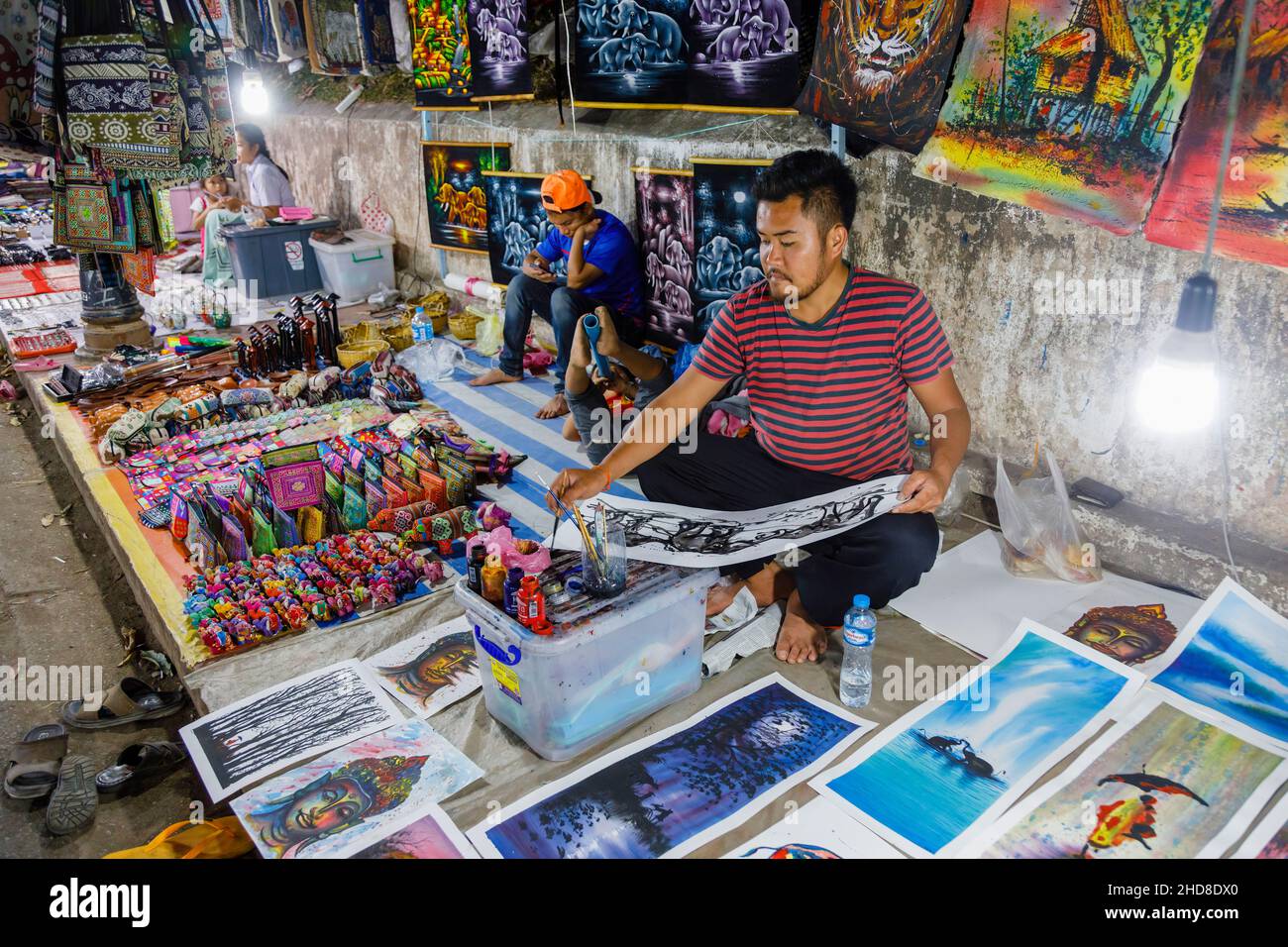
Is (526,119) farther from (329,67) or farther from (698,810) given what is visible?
(698,810)

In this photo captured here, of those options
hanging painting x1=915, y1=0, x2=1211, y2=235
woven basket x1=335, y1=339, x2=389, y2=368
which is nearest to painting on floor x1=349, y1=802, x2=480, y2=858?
hanging painting x1=915, y1=0, x2=1211, y2=235

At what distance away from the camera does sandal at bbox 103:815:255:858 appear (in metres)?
2.04

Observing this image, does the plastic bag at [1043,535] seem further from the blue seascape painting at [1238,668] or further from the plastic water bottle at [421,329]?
the plastic water bottle at [421,329]

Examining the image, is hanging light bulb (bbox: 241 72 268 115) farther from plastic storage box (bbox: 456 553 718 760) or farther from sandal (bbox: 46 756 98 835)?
plastic storage box (bbox: 456 553 718 760)

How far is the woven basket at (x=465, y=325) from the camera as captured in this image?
6.06 metres

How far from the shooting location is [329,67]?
7.59 meters

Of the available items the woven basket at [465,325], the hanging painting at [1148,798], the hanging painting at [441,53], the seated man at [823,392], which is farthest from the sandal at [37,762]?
the hanging painting at [441,53]

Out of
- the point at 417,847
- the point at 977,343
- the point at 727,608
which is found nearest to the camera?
the point at 417,847

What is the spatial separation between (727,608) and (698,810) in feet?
2.81

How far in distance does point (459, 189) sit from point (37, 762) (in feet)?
15.4

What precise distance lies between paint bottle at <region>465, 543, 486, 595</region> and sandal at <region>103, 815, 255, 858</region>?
77 centimetres

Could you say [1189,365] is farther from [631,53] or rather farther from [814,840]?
[631,53]

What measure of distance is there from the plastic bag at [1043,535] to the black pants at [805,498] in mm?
511
